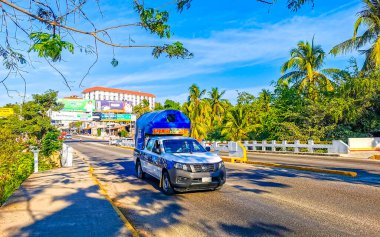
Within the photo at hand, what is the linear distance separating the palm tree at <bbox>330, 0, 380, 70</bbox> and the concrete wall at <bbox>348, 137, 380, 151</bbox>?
6386mm

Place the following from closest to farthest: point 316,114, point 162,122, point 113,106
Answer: point 162,122 → point 316,114 → point 113,106

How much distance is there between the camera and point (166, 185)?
9391 mm

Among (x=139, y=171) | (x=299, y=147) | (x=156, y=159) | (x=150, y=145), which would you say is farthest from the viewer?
(x=299, y=147)

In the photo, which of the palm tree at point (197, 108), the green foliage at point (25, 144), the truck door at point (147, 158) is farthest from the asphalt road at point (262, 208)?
the palm tree at point (197, 108)

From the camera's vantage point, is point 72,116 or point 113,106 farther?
point 113,106

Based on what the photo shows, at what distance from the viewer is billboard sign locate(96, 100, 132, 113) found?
87.3 m

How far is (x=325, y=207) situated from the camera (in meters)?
7.20

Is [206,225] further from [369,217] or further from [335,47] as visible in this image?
[335,47]

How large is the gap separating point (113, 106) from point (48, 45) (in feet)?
285

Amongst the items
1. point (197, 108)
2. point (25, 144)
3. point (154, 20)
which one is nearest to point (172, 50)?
point (154, 20)

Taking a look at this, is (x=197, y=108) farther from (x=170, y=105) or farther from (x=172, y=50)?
(x=172, y=50)

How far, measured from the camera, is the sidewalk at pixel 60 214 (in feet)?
18.5

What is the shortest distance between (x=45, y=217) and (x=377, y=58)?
2728cm

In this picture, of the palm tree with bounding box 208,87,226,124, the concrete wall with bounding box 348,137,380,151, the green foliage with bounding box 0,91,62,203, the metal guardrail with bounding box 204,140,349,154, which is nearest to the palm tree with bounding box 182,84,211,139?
the palm tree with bounding box 208,87,226,124
